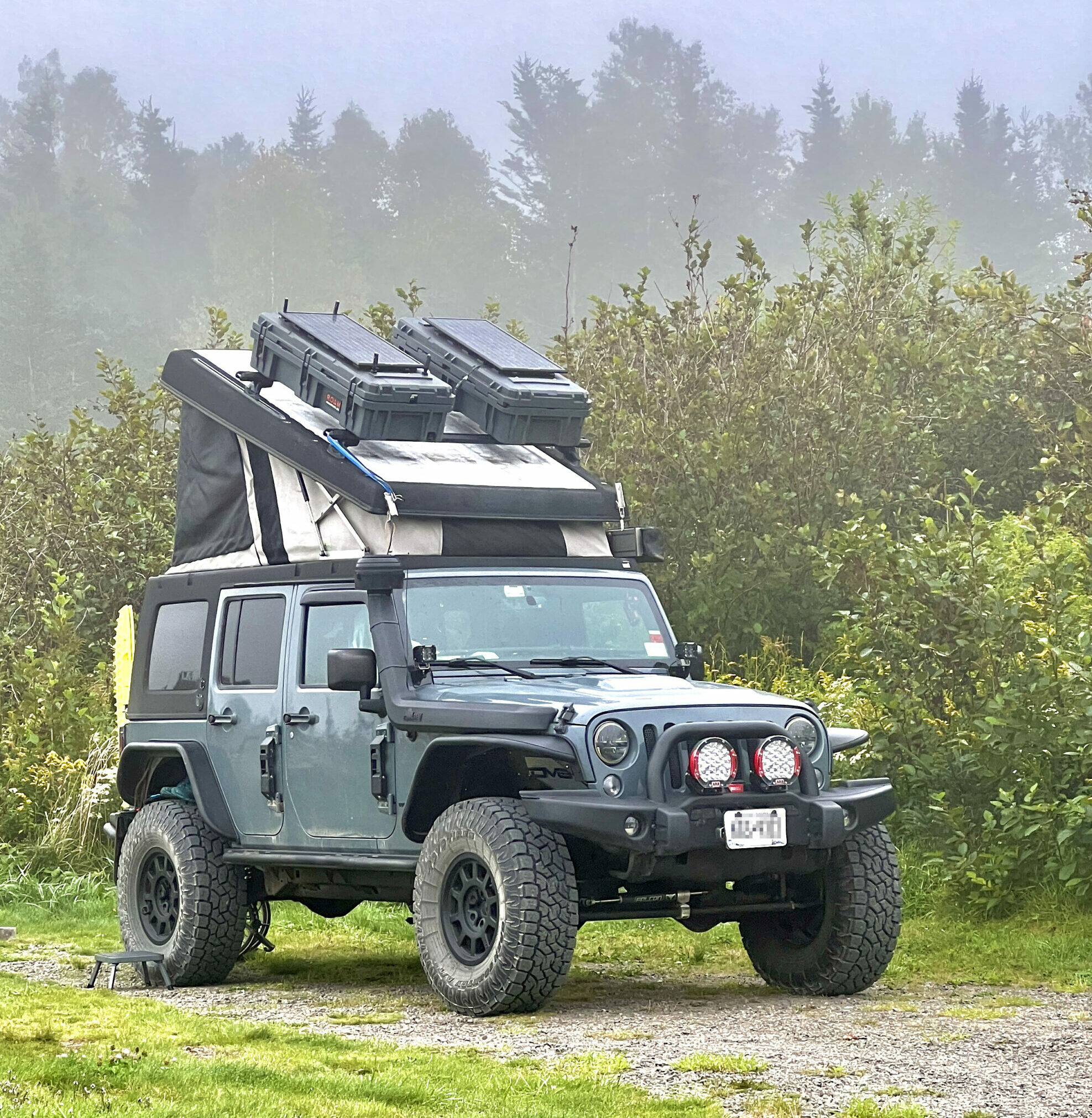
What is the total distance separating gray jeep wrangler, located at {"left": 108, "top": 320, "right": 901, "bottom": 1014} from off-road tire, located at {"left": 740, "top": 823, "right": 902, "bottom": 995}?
1 cm

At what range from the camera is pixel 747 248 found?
→ 1811 cm

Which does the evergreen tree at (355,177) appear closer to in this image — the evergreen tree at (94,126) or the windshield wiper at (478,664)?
the evergreen tree at (94,126)

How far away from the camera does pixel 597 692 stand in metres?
8.30

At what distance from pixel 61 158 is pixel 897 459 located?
94267mm

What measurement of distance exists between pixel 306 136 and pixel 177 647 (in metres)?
103

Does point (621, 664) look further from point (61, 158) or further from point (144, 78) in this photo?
point (144, 78)

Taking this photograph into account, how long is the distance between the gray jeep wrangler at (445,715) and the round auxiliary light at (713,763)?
1 centimetres

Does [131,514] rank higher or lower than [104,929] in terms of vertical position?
higher

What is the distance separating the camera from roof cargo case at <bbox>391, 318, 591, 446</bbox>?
10.2 m

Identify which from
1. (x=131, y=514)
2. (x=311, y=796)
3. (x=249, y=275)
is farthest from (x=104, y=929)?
(x=249, y=275)

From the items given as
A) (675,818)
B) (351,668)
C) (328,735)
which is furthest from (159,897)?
(675,818)

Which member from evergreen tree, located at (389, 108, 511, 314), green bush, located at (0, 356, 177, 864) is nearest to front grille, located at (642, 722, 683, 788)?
green bush, located at (0, 356, 177, 864)

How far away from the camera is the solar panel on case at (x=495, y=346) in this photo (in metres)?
10.5

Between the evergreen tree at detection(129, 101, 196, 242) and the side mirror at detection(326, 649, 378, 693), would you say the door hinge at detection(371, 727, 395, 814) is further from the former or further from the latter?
the evergreen tree at detection(129, 101, 196, 242)
